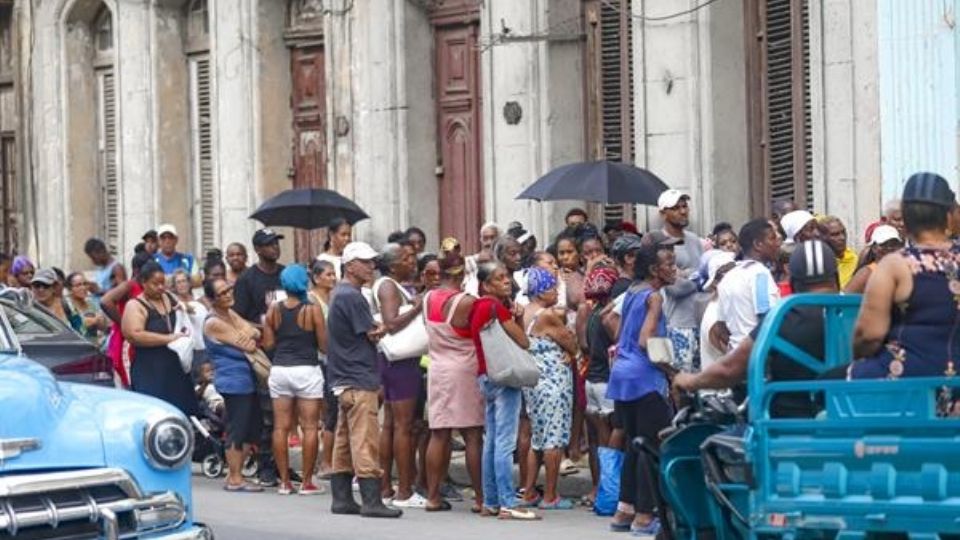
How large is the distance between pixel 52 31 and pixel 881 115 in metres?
14.7

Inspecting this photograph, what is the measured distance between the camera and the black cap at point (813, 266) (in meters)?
11.7

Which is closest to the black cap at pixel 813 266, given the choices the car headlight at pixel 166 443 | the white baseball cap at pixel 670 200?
the car headlight at pixel 166 443

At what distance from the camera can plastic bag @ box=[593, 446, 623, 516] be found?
55.2ft

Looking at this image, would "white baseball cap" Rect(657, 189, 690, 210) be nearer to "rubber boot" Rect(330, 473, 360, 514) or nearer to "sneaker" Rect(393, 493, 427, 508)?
"sneaker" Rect(393, 493, 427, 508)

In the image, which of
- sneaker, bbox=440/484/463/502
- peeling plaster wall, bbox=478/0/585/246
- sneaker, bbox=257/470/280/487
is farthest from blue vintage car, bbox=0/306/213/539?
peeling plaster wall, bbox=478/0/585/246

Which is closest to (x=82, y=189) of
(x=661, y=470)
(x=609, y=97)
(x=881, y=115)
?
(x=609, y=97)

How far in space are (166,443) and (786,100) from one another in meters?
10.8

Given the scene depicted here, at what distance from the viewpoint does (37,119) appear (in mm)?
32719

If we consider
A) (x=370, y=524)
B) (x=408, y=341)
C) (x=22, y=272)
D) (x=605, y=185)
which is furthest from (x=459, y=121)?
(x=370, y=524)

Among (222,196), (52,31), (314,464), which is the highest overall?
(52,31)

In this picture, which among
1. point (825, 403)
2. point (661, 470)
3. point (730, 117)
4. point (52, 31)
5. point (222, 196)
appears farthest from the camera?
point (52, 31)

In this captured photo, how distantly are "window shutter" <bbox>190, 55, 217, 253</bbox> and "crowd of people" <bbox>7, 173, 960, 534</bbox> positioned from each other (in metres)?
8.61

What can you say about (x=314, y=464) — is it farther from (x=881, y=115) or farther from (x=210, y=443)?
(x=881, y=115)

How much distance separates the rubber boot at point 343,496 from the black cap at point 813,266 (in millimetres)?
6559
